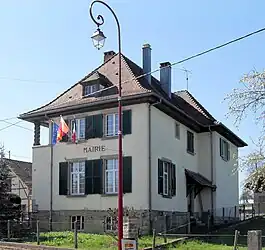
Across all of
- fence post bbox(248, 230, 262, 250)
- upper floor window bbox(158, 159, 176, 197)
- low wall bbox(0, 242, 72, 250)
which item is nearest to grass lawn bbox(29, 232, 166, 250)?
low wall bbox(0, 242, 72, 250)

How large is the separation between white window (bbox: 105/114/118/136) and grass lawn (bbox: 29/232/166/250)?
5913 mm

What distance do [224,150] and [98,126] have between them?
11.1 metres

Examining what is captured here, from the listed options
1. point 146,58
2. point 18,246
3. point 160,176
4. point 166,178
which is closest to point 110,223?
point 160,176

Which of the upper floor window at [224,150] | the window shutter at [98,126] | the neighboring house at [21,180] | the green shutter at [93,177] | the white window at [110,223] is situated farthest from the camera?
the neighboring house at [21,180]

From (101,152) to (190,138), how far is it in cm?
688

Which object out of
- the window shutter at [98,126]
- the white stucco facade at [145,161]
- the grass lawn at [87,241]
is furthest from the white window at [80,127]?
the grass lawn at [87,241]

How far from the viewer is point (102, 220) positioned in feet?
86.0

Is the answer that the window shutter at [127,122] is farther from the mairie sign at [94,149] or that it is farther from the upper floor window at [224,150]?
the upper floor window at [224,150]

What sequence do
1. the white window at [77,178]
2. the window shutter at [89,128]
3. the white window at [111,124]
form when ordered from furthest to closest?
the white window at [77,178], the window shutter at [89,128], the white window at [111,124]

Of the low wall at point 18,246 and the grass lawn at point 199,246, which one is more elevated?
the grass lawn at point 199,246

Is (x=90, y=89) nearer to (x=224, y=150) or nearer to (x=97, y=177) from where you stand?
(x=97, y=177)

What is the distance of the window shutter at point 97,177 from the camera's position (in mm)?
26594

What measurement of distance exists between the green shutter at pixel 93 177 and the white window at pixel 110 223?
149cm

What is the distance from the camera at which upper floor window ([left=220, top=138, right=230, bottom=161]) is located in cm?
3400
